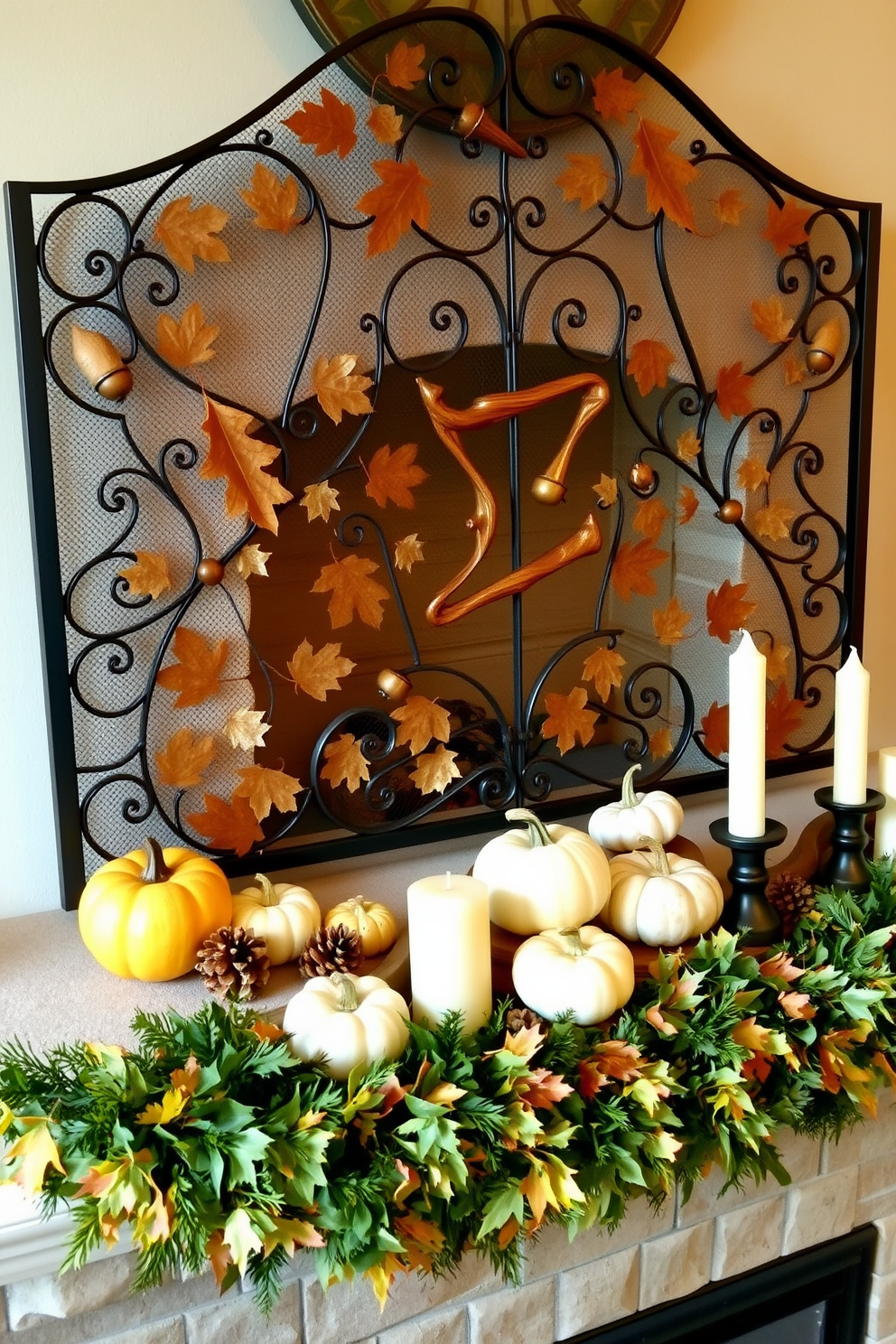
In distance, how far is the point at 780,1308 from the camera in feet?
4.14

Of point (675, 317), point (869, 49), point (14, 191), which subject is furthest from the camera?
point (869, 49)

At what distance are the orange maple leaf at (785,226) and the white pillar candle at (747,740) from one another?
0.62 metres

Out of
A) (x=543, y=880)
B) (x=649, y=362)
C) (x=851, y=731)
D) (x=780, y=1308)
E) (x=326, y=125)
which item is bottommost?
(x=780, y=1308)

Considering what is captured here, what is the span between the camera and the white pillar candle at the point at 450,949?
0.97 m

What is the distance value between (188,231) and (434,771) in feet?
2.10

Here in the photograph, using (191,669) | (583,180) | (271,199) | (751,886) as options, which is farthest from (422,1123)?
(583,180)

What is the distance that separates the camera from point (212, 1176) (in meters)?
0.85

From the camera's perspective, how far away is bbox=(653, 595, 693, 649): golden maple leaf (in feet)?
4.82

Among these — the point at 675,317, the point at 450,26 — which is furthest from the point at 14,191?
the point at 675,317

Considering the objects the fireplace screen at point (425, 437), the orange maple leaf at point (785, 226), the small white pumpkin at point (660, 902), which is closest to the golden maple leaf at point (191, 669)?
the fireplace screen at point (425, 437)

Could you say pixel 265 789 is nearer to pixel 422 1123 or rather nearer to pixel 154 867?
pixel 154 867

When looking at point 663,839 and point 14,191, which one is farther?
point 663,839

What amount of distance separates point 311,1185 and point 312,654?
0.59 metres

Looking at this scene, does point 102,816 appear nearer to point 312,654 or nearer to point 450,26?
point 312,654
